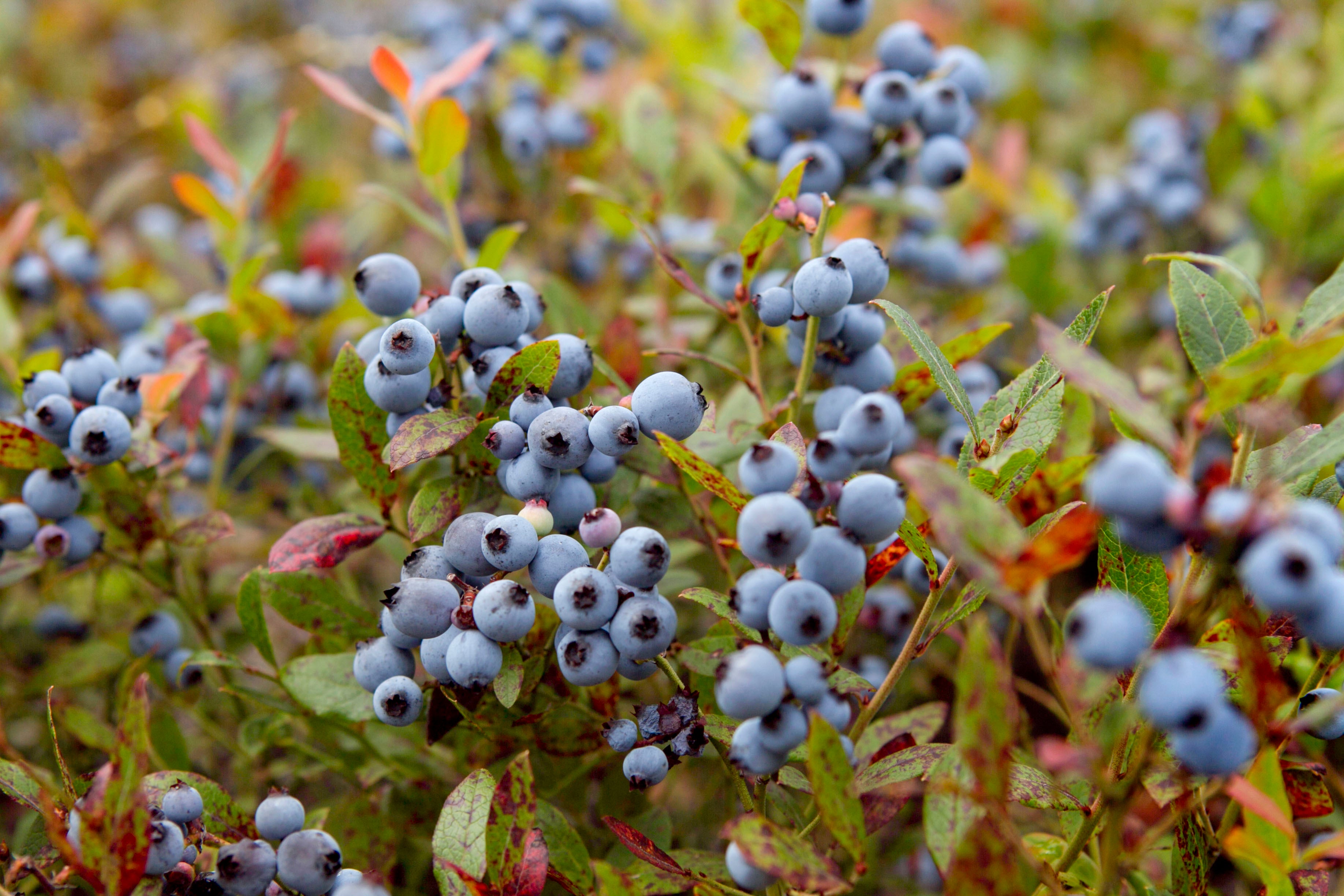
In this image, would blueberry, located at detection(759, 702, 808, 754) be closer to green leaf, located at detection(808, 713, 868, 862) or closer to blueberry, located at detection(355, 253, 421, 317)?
green leaf, located at detection(808, 713, 868, 862)

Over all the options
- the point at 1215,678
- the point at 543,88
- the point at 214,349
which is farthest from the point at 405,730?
the point at 543,88

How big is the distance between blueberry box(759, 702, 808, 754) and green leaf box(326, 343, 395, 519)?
1.76ft

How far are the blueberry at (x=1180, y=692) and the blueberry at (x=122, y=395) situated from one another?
1206 millimetres

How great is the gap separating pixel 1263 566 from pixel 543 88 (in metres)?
1.88

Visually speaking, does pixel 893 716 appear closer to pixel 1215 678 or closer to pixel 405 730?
pixel 1215 678

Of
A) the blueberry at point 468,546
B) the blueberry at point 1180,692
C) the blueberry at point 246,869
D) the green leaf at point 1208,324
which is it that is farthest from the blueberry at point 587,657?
the green leaf at point 1208,324

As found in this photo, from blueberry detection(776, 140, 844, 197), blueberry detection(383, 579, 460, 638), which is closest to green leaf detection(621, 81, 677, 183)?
blueberry detection(776, 140, 844, 197)

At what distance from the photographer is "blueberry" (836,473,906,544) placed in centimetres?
79

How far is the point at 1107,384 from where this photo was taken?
69 cm

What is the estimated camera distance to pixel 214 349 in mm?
1564

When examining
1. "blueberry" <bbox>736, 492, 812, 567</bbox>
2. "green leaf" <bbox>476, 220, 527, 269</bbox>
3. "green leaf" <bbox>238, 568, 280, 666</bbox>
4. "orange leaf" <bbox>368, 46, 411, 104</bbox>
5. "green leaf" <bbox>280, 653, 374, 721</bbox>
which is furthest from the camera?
"orange leaf" <bbox>368, 46, 411, 104</bbox>

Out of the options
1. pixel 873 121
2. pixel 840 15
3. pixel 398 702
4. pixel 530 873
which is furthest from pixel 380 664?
pixel 840 15

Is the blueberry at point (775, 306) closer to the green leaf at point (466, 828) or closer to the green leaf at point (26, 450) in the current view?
the green leaf at point (466, 828)

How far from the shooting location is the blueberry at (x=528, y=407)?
984 mm
